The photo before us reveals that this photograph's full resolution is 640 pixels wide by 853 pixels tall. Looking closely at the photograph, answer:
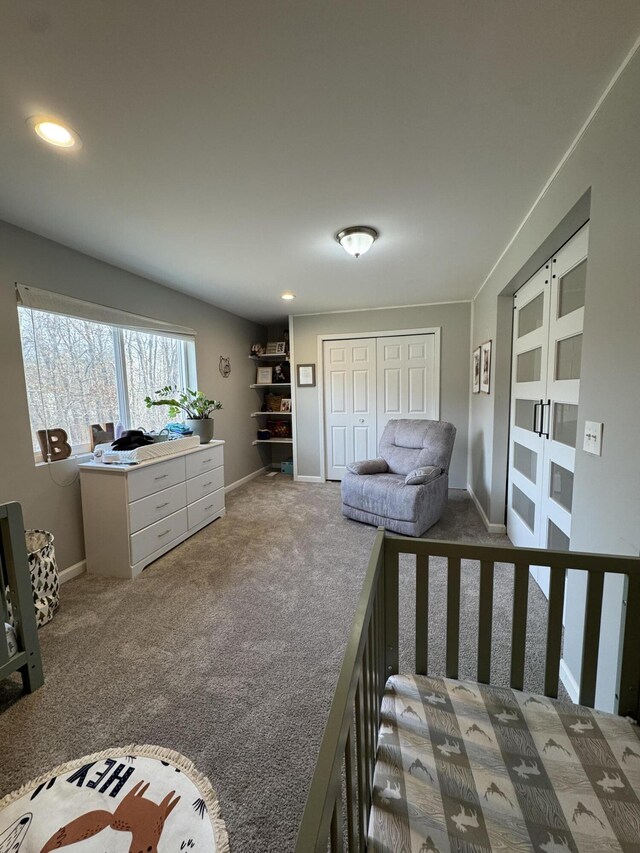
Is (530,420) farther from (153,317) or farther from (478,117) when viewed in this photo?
(153,317)

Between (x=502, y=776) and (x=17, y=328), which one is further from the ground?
(x=17, y=328)

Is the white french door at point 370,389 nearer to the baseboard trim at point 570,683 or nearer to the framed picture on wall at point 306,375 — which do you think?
the framed picture on wall at point 306,375

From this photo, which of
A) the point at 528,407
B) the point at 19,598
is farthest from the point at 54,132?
the point at 528,407

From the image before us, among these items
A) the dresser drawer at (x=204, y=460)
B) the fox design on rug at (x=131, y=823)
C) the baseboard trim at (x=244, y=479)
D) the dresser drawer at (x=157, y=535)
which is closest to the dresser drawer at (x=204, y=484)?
the dresser drawer at (x=204, y=460)

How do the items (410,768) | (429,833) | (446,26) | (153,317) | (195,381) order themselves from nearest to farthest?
(429,833) → (410,768) → (446,26) → (153,317) → (195,381)

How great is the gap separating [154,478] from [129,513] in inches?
12.5

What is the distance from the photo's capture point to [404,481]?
338cm

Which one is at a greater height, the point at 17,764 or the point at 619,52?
the point at 619,52

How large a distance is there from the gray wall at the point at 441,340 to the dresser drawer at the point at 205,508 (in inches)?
70.4

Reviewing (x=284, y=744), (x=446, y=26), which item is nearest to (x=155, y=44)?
(x=446, y=26)

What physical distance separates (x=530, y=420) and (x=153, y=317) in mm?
3309

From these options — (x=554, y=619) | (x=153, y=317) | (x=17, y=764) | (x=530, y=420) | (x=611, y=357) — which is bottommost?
(x=17, y=764)

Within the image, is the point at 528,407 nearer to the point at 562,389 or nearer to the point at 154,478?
the point at 562,389

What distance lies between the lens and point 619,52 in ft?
3.59
